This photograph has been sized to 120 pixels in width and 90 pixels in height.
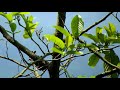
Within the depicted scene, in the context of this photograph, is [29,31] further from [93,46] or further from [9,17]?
[93,46]

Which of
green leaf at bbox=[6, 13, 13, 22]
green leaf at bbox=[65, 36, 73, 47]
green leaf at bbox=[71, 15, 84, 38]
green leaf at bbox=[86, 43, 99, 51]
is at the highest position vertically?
green leaf at bbox=[6, 13, 13, 22]

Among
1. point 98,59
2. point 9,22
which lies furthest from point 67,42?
point 9,22

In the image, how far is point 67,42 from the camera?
887mm

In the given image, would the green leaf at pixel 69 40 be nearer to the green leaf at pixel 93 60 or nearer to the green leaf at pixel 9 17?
the green leaf at pixel 93 60

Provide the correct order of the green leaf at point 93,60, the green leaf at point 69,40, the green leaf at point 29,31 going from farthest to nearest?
the green leaf at point 29,31
the green leaf at point 93,60
the green leaf at point 69,40

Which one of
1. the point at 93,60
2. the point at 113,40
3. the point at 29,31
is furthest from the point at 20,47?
the point at 113,40

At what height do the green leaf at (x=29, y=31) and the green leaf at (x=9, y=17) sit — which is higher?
the green leaf at (x=9, y=17)

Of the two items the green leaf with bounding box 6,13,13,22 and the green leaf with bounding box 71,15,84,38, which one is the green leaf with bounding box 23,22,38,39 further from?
the green leaf with bounding box 71,15,84,38

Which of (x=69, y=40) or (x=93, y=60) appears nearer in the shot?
(x=69, y=40)

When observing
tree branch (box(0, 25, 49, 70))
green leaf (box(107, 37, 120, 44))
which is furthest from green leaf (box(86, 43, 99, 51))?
tree branch (box(0, 25, 49, 70))

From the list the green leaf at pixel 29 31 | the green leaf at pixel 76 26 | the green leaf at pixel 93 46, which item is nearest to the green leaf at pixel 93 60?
the green leaf at pixel 93 46
